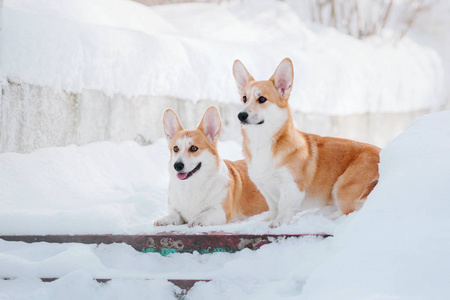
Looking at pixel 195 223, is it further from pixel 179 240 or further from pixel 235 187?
pixel 235 187

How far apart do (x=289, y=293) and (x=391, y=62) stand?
6.99 meters

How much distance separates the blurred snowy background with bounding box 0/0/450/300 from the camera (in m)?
1.83

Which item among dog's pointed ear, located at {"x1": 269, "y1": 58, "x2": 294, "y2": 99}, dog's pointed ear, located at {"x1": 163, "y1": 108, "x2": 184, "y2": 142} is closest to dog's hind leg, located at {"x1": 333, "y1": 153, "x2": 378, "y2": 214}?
dog's pointed ear, located at {"x1": 269, "y1": 58, "x2": 294, "y2": 99}

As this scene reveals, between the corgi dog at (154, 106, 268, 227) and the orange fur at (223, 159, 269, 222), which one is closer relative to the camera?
the corgi dog at (154, 106, 268, 227)

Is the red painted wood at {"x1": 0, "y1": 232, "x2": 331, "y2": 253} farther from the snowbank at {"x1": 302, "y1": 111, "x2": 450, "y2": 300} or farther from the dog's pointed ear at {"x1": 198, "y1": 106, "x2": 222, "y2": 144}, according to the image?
the dog's pointed ear at {"x1": 198, "y1": 106, "x2": 222, "y2": 144}

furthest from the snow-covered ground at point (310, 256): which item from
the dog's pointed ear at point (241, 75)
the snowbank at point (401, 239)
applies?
the dog's pointed ear at point (241, 75)

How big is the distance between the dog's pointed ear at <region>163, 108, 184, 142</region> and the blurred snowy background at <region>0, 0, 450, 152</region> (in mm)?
1353

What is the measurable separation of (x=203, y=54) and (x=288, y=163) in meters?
3.05

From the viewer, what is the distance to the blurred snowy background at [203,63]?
392 centimetres

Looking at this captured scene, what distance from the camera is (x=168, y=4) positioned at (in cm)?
809

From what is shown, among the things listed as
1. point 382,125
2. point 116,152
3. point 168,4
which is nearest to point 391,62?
point 382,125

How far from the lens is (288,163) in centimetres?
255

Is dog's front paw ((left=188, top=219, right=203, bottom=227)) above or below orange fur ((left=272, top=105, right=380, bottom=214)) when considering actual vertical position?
below

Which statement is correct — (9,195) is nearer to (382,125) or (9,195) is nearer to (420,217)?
(420,217)
